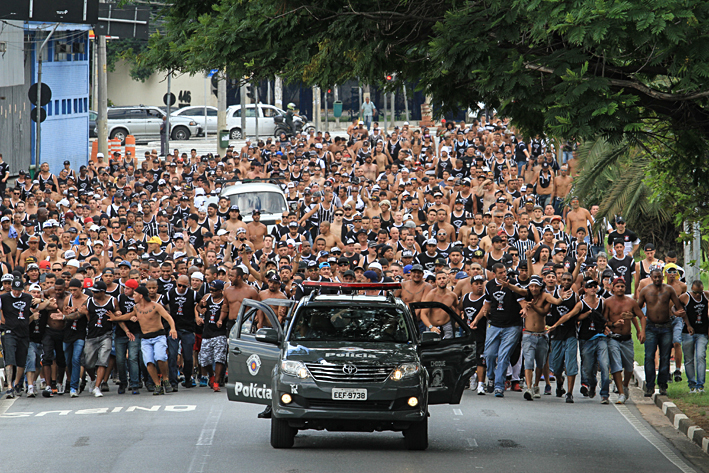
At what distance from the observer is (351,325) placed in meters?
11.2

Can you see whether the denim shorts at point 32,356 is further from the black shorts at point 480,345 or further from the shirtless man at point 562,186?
the shirtless man at point 562,186

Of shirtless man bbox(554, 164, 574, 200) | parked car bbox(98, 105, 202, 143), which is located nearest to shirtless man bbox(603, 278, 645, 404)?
shirtless man bbox(554, 164, 574, 200)

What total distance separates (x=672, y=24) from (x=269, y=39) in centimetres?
369

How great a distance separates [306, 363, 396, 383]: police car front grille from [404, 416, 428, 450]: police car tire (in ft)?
2.68

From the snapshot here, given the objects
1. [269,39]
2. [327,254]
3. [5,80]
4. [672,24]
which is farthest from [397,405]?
[5,80]

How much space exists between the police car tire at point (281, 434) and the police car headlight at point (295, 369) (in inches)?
26.1

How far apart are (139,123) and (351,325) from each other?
4199cm

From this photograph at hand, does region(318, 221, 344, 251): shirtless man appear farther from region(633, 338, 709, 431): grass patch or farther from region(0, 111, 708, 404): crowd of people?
region(633, 338, 709, 431): grass patch

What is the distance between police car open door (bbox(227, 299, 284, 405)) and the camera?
11.1 m

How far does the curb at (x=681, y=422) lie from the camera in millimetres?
12547

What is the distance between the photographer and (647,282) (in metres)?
16.4

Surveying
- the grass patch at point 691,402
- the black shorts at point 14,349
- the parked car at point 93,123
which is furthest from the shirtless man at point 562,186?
the parked car at point 93,123

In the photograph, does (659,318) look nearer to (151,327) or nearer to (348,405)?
(348,405)

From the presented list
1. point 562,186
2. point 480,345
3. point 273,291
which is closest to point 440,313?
point 480,345
